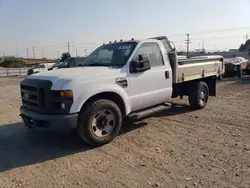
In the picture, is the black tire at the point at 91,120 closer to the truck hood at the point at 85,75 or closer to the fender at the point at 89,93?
the fender at the point at 89,93

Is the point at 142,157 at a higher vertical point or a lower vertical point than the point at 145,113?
lower

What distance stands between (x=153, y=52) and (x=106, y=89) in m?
1.77

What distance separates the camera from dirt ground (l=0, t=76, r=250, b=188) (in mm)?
3365

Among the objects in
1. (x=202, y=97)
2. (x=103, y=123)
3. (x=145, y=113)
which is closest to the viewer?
(x=103, y=123)

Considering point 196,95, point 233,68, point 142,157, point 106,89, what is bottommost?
point 142,157

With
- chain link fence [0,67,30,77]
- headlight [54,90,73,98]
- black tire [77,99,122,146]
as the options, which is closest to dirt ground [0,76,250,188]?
black tire [77,99,122,146]

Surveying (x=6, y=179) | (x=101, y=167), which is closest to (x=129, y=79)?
(x=101, y=167)

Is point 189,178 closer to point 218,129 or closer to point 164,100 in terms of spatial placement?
point 218,129

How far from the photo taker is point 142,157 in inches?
161

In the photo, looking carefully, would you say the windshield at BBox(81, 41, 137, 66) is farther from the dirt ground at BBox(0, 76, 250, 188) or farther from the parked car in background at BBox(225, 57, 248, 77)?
the parked car in background at BBox(225, 57, 248, 77)

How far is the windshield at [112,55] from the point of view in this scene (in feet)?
17.4

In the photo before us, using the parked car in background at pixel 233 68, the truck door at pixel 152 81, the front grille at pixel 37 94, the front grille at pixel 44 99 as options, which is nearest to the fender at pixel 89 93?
the front grille at pixel 44 99

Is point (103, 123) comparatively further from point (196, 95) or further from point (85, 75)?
point (196, 95)

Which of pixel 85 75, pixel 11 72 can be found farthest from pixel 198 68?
pixel 11 72
